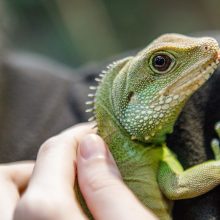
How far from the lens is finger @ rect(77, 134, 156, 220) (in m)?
1.39

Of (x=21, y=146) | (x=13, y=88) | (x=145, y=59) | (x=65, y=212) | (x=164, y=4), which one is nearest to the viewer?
(x=65, y=212)

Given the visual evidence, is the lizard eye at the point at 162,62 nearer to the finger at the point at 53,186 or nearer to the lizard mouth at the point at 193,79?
the lizard mouth at the point at 193,79

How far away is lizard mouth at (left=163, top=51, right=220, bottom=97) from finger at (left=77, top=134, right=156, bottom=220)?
27cm

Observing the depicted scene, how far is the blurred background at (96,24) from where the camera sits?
17.9 feet

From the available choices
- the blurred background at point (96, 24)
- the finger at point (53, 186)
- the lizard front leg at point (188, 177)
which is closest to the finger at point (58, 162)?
the finger at point (53, 186)

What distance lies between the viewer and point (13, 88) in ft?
8.14

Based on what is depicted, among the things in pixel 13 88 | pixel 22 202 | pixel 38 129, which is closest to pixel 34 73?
pixel 13 88

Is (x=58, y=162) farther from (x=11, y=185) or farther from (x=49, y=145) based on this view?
(x=11, y=185)

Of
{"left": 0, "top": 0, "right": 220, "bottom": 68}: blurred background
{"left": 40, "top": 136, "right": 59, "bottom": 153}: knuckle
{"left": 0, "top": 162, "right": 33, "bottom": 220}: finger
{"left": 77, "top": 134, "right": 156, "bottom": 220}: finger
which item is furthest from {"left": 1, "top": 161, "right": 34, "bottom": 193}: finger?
{"left": 0, "top": 0, "right": 220, "bottom": 68}: blurred background

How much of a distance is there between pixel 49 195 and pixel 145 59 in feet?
1.70

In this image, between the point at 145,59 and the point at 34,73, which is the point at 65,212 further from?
the point at 34,73

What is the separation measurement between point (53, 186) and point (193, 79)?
0.52 m

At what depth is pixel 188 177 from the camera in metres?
1.67

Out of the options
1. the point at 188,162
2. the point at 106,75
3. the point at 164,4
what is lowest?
the point at 164,4
